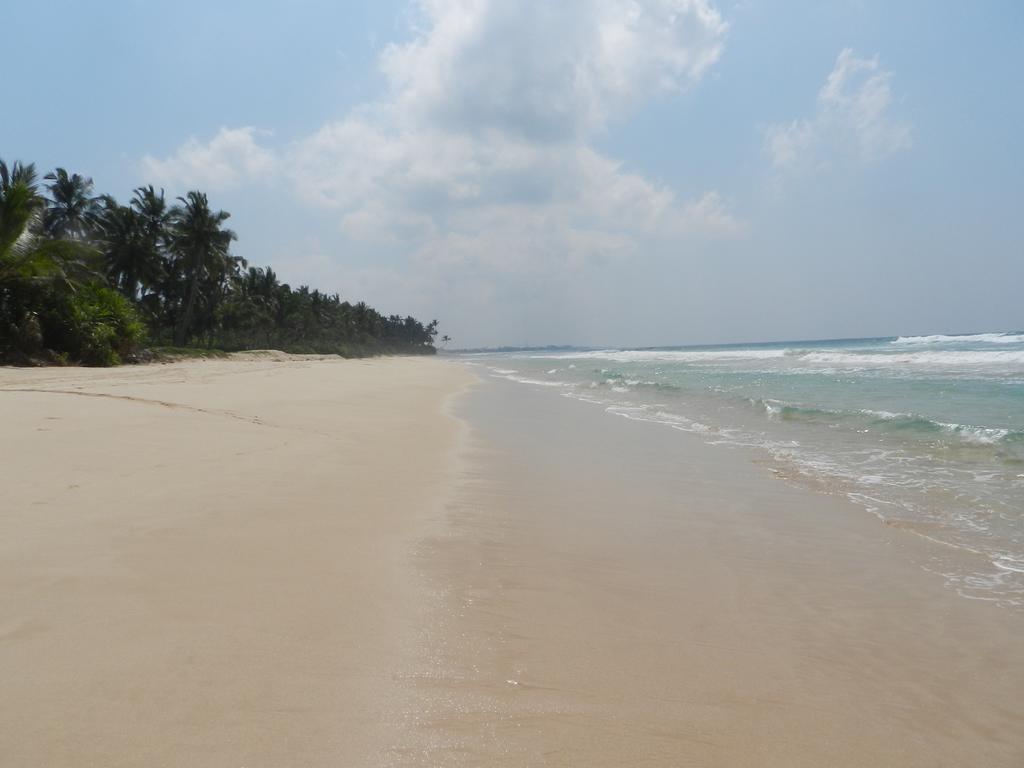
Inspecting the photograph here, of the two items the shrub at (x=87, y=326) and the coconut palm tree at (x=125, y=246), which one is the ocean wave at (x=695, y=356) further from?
the coconut palm tree at (x=125, y=246)

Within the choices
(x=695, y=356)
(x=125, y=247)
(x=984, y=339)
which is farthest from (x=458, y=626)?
(x=984, y=339)

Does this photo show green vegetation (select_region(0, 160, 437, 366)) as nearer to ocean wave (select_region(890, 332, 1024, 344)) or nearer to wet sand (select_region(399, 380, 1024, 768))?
wet sand (select_region(399, 380, 1024, 768))

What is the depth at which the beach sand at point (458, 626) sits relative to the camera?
1840 millimetres

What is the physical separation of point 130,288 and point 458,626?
46.7m

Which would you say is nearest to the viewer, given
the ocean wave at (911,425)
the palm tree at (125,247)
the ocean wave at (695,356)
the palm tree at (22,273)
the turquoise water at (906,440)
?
the turquoise water at (906,440)

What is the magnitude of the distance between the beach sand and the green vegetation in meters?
19.5

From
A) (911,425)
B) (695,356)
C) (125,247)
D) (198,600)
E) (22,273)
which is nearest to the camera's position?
(198,600)

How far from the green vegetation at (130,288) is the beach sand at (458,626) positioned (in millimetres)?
19536

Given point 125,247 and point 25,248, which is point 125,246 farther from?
point 25,248

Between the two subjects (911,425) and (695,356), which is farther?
(695,356)

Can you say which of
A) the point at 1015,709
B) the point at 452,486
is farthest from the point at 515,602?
the point at 452,486

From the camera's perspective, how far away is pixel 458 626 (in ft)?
8.52

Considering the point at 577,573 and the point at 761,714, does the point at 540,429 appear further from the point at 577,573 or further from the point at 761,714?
the point at 761,714

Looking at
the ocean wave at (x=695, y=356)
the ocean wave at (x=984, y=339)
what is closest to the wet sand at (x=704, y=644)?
the ocean wave at (x=695, y=356)
